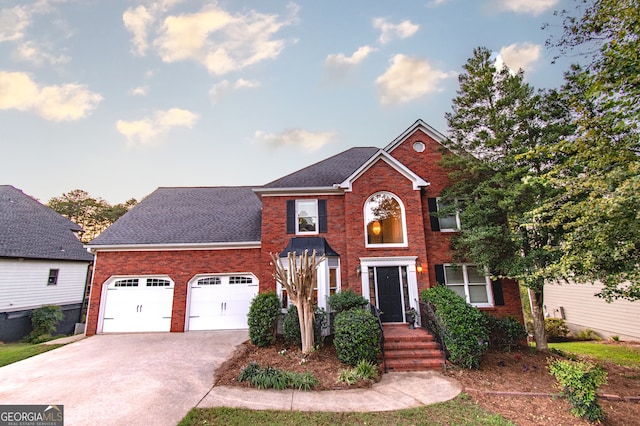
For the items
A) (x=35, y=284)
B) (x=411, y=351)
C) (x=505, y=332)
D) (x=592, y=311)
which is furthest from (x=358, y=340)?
(x=35, y=284)

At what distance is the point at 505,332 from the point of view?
962 centimetres

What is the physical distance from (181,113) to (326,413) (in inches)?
643

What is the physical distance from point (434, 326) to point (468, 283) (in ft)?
10.6

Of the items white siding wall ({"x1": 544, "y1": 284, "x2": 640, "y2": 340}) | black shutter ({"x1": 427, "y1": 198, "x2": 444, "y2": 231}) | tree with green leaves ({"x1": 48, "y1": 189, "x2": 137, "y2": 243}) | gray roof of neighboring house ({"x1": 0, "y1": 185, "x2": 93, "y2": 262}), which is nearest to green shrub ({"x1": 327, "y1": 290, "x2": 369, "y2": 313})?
black shutter ({"x1": 427, "y1": 198, "x2": 444, "y2": 231})

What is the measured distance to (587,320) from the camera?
14375 millimetres

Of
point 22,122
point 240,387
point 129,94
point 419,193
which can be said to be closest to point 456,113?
point 419,193

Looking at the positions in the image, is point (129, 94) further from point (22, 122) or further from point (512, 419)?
point (512, 419)

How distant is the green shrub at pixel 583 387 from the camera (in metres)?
4.89

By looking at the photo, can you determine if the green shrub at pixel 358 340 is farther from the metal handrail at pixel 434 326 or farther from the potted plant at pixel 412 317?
the potted plant at pixel 412 317

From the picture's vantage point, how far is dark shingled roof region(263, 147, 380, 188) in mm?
11711

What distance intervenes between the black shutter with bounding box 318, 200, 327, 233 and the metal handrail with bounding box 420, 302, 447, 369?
4883 millimetres
